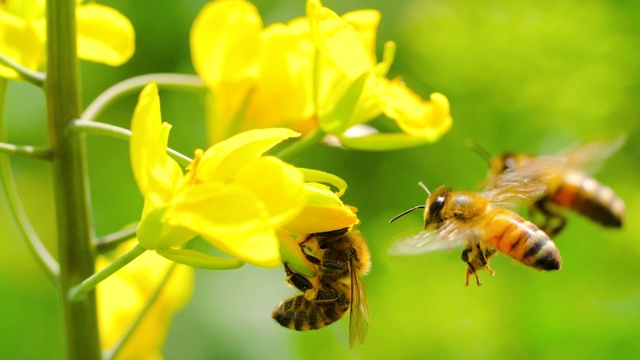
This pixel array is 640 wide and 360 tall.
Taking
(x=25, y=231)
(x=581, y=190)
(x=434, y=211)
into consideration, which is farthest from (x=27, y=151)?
(x=581, y=190)

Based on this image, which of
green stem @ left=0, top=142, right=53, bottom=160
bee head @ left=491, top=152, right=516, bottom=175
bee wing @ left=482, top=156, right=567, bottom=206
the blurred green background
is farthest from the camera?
the blurred green background

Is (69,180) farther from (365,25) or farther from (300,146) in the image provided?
(365,25)

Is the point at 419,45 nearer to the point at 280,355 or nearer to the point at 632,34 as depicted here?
the point at 632,34

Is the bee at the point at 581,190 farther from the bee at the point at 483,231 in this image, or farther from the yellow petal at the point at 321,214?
the yellow petal at the point at 321,214

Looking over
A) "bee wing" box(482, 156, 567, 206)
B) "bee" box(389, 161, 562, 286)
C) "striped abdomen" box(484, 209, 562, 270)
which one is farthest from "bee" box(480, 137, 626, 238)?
"striped abdomen" box(484, 209, 562, 270)

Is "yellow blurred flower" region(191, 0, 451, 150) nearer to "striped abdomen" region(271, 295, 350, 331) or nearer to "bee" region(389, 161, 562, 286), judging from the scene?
"bee" region(389, 161, 562, 286)

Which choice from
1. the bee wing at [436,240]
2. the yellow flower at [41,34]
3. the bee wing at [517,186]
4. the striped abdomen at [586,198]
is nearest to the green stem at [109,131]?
the yellow flower at [41,34]

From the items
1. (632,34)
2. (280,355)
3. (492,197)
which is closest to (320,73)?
(492,197)
